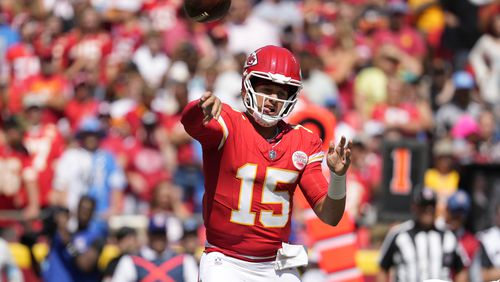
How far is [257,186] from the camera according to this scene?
6.54 m

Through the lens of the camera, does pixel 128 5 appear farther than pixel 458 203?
Yes

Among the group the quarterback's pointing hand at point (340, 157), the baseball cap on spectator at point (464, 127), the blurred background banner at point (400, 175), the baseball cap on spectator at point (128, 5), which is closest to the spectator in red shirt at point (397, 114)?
the baseball cap on spectator at point (464, 127)

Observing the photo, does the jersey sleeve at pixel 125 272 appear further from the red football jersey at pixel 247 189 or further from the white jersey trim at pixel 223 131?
the white jersey trim at pixel 223 131

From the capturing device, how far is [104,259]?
11.3 m

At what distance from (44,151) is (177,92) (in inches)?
63.4

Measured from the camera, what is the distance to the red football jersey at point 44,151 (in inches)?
526

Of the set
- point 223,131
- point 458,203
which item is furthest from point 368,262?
point 223,131

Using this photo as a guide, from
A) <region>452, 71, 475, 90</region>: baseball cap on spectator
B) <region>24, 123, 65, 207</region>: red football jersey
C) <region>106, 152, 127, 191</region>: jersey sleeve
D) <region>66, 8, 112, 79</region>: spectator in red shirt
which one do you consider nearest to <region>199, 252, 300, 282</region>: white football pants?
<region>106, 152, 127, 191</region>: jersey sleeve

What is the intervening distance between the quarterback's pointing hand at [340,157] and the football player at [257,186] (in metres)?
0.24

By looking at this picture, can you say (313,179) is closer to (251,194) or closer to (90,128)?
(251,194)

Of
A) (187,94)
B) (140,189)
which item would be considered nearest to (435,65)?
(187,94)

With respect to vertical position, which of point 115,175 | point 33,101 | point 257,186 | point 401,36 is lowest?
point 257,186

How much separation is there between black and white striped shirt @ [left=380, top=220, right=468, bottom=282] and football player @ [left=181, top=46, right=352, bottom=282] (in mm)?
3971

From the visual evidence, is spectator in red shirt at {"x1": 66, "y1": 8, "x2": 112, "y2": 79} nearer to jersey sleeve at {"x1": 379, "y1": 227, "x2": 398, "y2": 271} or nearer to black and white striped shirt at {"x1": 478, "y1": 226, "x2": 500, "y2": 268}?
jersey sleeve at {"x1": 379, "y1": 227, "x2": 398, "y2": 271}
